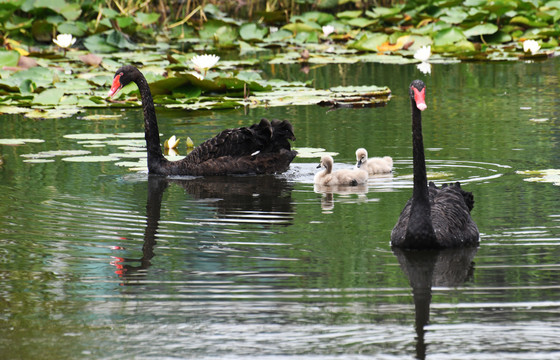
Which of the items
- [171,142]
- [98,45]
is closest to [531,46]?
[98,45]

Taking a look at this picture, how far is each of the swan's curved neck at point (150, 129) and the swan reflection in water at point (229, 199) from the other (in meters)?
0.20

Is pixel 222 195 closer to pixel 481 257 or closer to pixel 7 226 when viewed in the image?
pixel 7 226

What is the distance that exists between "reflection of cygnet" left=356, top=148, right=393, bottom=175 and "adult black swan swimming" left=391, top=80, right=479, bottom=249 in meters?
2.26

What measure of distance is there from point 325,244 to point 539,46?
1168cm

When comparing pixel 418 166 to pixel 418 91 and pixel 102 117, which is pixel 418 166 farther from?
pixel 102 117

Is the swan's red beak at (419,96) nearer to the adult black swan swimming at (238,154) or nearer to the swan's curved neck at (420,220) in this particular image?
the swan's curved neck at (420,220)

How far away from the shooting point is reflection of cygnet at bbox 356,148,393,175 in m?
8.44

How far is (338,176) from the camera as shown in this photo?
8234mm

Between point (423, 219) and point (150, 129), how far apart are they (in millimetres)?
4223

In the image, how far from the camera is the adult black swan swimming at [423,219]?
225 inches

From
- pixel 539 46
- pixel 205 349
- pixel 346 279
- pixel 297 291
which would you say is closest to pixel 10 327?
pixel 205 349

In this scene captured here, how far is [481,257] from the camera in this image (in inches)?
220

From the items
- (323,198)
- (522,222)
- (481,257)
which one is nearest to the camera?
(481,257)

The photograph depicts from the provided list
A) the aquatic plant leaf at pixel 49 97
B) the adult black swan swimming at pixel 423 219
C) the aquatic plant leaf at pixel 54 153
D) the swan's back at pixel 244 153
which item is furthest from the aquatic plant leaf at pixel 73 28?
the adult black swan swimming at pixel 423 219
